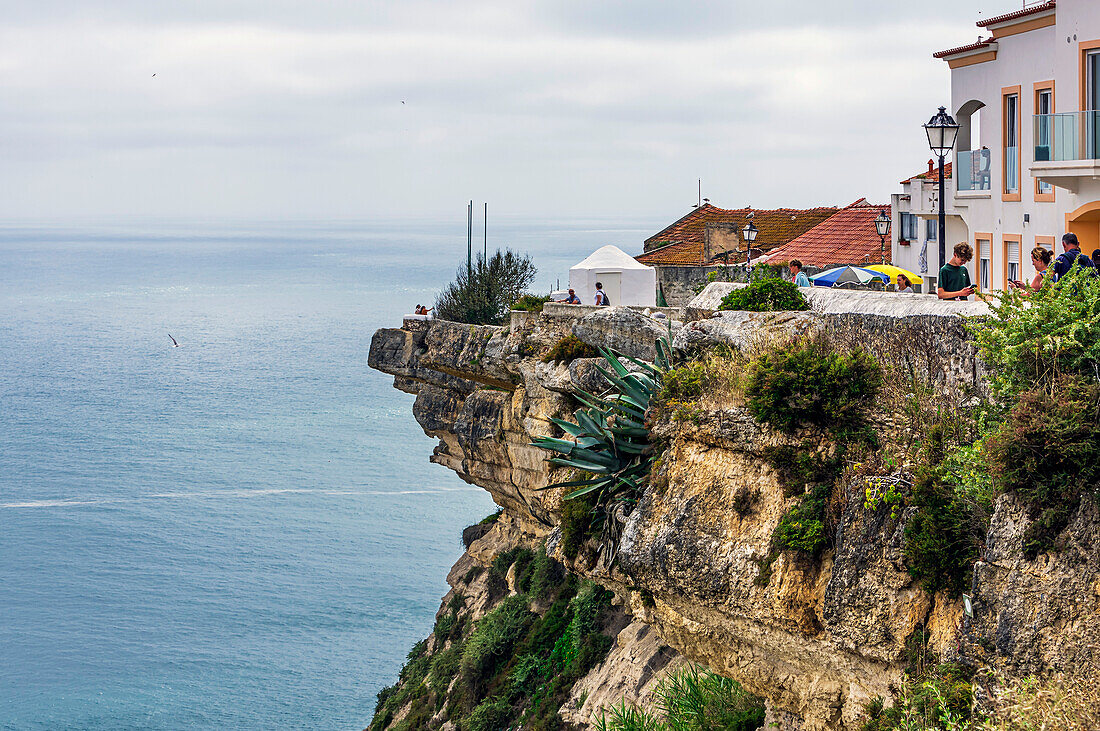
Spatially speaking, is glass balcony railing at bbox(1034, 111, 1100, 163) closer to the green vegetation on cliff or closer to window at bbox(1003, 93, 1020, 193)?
window at bbox(1003, 93, 1020, 193)

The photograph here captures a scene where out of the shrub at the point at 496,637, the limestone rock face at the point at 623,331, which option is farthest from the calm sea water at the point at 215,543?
the limestone rock face at the point at 623,331

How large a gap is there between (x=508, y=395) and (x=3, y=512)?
2775 inches

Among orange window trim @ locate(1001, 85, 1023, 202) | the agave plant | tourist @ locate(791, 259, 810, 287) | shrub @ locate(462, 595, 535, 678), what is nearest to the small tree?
shrub @ locate(462, 595, 535, 678)

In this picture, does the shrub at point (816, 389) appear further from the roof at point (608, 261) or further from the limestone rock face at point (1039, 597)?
the roof at point (608, 261)

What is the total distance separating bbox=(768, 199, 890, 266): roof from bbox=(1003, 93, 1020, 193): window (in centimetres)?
1330

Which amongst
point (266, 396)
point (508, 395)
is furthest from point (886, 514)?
point (266, 396)

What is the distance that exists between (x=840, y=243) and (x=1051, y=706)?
111 feet

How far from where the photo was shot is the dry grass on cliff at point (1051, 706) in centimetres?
735

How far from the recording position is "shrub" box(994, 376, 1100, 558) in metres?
7.89

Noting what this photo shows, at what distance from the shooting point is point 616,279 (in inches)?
1127

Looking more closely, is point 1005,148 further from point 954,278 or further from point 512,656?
point 512,656

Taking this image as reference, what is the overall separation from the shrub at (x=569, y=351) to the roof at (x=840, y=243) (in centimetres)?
1885

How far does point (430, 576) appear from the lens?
68.9 m

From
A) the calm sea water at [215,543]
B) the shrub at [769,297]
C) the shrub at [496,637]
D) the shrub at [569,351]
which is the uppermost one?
the shrub at [769,297]
